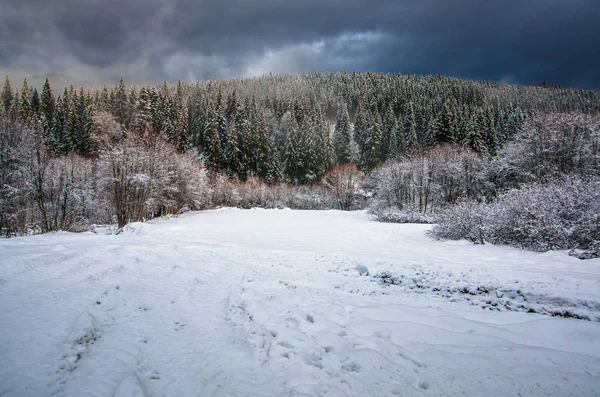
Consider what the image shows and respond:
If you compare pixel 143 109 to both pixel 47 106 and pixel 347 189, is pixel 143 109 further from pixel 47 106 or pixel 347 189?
pixel 347 189

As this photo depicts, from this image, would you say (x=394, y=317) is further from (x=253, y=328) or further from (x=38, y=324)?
(x=38, y=324)

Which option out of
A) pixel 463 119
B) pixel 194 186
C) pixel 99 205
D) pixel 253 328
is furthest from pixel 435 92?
pixel 253 328

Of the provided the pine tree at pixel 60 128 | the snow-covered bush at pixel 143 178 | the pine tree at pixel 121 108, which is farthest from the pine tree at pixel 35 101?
the snow-covered bush at pixel 143 178

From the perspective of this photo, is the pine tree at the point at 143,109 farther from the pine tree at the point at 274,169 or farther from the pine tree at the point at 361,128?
the pine tree at the point at 361,128

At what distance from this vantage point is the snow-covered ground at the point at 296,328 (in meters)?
3.02

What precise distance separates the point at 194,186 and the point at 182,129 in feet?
89.0

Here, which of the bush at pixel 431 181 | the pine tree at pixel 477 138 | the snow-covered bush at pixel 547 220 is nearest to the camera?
the snow-covered bush at pixel 547 220

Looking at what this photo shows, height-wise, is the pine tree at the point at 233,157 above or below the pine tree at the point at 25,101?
below

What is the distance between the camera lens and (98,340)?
3713mm

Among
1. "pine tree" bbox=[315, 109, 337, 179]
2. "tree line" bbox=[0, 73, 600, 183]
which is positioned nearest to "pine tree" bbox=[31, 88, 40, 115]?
"tree line" bbox=[0, 73, 600, 183]

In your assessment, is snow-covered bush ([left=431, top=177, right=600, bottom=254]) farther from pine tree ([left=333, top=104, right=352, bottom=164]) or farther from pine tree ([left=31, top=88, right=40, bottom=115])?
pine tree ([left=31, top=88, right=40, bottom=115])

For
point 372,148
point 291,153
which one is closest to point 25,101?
point 291,153

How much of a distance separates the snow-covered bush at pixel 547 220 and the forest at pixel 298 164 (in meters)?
0.04

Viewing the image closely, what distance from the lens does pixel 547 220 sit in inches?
333
